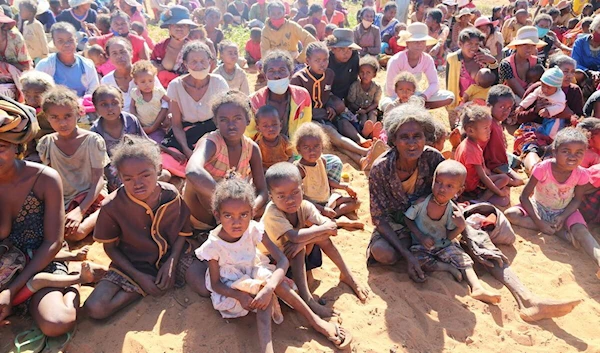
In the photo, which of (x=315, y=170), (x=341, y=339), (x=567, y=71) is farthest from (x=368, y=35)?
(x=341, y=339)

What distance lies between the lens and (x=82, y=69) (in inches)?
219

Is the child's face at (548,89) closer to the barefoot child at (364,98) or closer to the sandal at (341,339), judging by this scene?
the barefoot child at (364,98)

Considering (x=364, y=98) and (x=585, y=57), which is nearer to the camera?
(x=364, y=98)

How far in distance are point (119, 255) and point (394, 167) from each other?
2.05 metres

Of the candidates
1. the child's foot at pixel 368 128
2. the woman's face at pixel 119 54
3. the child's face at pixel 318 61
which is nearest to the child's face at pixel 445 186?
the child's foot at pixel 368 128

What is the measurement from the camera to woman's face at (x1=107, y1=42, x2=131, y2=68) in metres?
5.32

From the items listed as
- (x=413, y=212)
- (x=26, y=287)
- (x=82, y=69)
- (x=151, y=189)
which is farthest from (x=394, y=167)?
(x=82, y=69)

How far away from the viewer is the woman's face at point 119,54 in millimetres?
5316

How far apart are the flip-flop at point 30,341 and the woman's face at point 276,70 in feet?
9.92

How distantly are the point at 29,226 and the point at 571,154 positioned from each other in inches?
162

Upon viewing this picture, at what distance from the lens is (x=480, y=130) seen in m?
4.17

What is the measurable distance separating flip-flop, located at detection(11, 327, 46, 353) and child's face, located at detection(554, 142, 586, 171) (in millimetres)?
4050

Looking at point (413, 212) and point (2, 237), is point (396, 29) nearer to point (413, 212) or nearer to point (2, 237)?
point (413, 212)

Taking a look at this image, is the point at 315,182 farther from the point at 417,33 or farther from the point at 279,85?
the point at 417,33
